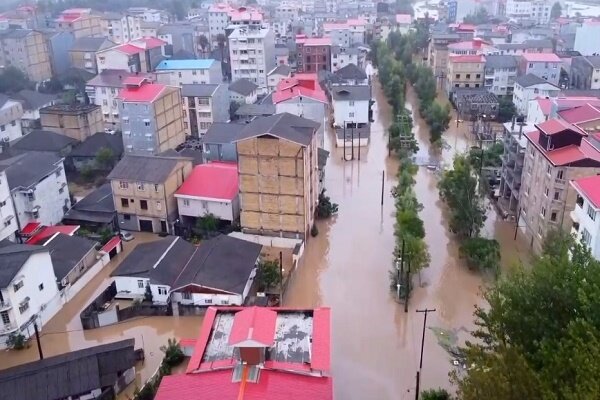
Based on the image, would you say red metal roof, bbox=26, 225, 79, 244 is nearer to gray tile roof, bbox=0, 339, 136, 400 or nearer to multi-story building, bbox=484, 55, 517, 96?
gray tile roof, bbox=0, 339, 136, 400

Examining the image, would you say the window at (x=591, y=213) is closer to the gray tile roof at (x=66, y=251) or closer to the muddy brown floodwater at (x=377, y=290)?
the muddy brown floodwater at (x=377, y=290)

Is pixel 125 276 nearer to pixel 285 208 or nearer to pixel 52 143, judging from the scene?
pixel 285 208

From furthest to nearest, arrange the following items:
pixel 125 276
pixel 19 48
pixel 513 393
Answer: pixel 19 48
pixel 125 276
pixel 513 393

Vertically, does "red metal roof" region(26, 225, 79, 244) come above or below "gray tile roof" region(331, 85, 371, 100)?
below

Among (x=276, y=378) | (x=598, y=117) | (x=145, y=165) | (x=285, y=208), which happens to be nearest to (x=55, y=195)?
(x=145, y=165)

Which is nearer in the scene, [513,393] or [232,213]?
[513,393]

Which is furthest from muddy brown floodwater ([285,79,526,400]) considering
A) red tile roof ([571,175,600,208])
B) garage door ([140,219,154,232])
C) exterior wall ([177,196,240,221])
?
garage door ([140,219,154,232])

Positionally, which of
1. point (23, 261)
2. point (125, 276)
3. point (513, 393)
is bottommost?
point (125, 276)
